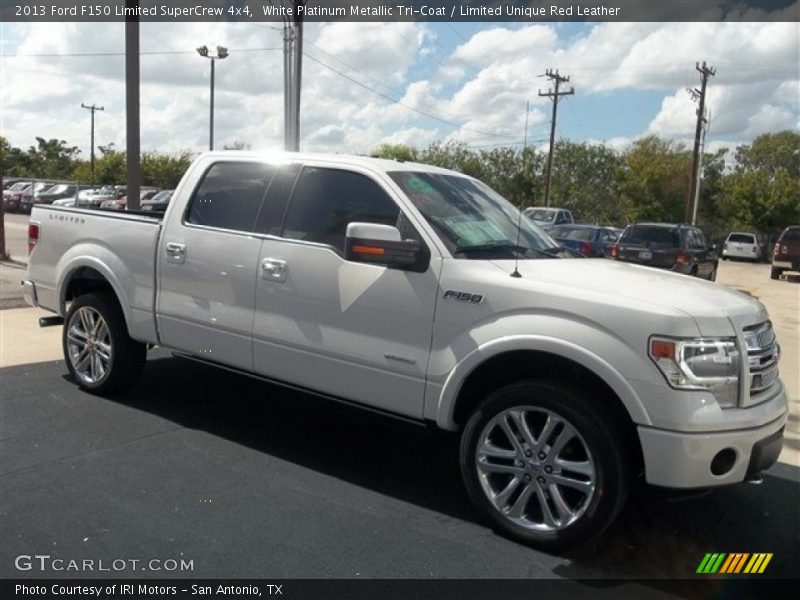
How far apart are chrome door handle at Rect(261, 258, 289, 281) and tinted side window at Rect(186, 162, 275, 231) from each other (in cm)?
36

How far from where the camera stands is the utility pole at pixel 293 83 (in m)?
17.7

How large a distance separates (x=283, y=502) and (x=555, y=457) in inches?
60.1

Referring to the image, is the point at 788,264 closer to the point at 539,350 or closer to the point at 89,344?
the point at 89,344

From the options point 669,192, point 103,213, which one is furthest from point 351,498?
point 669,192

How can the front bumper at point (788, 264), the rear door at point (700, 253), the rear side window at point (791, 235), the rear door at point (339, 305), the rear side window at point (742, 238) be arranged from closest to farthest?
the rear door at point (339, 305) < the rear door at point (700, 253) < the front bumper at point (788, 264) < the rear side window at point (791, 235) < the rear side window at point (742, 238)

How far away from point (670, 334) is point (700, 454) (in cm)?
55

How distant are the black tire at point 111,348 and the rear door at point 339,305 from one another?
1519 millimetres

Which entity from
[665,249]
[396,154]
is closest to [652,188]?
[665,249]

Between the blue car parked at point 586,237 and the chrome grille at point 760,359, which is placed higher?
the chrome grille at point 760,359

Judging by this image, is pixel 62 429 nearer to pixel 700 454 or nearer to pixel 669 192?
pixel 700 454

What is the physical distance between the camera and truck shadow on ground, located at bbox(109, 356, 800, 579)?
12.4 feet

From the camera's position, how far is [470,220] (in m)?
4.54

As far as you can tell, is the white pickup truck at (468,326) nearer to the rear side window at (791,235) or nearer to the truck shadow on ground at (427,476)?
the truck shadow on ground at (427,476)
